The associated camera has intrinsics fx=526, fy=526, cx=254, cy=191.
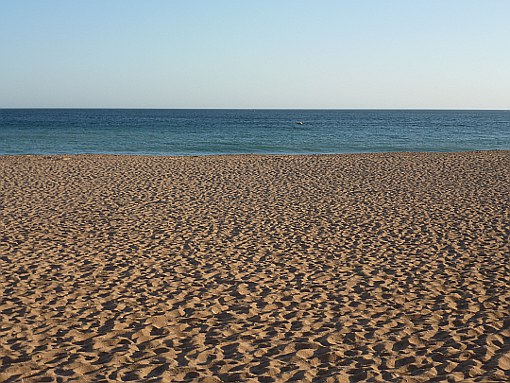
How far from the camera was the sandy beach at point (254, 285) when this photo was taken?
16.9 feet

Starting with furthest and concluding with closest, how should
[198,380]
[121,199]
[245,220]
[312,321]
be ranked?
1. [121,199]
2. [245,220]
3. [312,321]
4. [198,380]

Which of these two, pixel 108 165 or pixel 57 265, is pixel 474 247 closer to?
pixel 57 265

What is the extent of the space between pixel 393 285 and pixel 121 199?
851 centimetres

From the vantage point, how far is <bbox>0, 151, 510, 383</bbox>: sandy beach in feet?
16.9

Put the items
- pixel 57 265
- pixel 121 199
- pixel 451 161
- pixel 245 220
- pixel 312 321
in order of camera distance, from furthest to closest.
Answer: pixel 451 161, pixel 121 199, pixel 245 220, pixel 57 265, pixel 312 321

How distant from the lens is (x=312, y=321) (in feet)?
20.1

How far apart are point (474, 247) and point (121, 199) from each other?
869 centimetres

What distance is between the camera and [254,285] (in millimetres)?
7340

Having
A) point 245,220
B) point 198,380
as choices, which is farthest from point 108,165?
point 198,380

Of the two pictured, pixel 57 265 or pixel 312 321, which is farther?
pixel 57 265

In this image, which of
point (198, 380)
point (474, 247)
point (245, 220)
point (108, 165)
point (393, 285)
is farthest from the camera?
point (108, 165)

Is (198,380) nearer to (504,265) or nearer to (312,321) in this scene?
(312,321)

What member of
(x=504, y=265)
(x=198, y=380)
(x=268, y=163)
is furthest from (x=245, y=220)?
(x=268, y=163)

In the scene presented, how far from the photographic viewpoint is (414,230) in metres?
10.5
